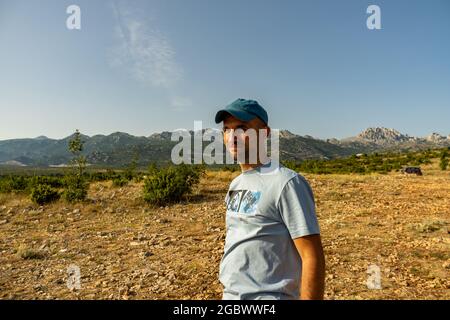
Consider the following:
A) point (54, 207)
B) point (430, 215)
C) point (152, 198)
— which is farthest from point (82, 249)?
point (430, 215)

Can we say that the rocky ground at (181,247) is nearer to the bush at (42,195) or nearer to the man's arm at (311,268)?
the bush at (42,195)

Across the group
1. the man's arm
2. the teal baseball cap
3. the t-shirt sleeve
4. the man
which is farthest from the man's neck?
the man's arm

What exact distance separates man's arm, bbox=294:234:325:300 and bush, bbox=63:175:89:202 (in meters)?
14.7

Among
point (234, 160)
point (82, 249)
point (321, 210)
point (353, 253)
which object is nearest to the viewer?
point (234, 160)

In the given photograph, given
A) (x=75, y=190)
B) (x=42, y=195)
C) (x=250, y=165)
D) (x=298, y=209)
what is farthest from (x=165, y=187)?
(x=298, y=209)

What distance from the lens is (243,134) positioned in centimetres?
246

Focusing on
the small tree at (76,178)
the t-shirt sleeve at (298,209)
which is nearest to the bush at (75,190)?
the small tree at (76,178)

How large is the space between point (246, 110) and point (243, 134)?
0.17 metres

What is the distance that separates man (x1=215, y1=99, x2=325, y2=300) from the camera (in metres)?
2.07

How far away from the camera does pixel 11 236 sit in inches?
397
